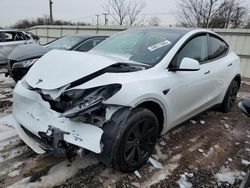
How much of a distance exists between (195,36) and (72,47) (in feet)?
12.6

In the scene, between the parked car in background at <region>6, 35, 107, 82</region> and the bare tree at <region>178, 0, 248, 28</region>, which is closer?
the parked car in background at <region>6, 35, 107, 82</region>

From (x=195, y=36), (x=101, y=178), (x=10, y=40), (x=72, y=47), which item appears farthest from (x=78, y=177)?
(x=10, y=40)

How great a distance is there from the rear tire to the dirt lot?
805 mm

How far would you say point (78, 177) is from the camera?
9.08 feet

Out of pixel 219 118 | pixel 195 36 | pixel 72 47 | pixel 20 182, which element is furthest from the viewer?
pixel 72 47

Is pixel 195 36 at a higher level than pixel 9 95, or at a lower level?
higher

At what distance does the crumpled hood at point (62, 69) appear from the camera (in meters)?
2.59

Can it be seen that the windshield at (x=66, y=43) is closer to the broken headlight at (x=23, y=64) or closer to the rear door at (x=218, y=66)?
the broken headlight at (x=23, y=64)

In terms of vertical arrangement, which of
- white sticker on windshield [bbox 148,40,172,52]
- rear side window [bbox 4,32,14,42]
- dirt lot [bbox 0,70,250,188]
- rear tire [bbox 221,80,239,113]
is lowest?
dirt lot [bbox 0,70,250,188]

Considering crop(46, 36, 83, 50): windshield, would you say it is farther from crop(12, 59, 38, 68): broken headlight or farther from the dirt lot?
the dirt lot

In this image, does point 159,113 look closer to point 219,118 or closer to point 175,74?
point 175,74

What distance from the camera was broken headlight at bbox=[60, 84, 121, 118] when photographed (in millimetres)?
2365

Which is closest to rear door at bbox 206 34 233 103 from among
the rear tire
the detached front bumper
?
the rear tire

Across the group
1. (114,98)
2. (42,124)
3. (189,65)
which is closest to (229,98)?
(189,65)
